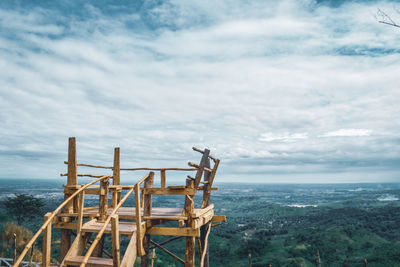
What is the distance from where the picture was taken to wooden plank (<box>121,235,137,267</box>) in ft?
20.6

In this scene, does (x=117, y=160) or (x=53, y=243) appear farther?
(x=53, y=243)

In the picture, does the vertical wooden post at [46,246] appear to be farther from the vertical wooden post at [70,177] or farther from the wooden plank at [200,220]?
the wooden plank at [200,220]

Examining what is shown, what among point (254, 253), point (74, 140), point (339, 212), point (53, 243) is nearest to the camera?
point (74, 140)

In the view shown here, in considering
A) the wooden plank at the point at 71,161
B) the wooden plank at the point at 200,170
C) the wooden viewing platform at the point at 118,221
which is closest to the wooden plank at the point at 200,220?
the wooden viewing platform at the point at 118,221

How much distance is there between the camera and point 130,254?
21.4ft

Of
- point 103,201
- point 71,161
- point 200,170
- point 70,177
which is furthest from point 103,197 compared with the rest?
point 200,170

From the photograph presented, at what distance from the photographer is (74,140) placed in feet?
29.3

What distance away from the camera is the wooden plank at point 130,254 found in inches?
247

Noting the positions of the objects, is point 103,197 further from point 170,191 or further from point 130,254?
point 130,254

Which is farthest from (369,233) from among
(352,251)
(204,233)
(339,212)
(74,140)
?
Answer: (74,140)

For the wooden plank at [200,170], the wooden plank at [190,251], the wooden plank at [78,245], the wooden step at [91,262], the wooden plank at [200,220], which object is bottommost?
the wooden plank at [190,251]

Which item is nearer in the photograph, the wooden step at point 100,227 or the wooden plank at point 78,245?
the wooden plank at point 78,245

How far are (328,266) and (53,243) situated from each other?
34.9 m

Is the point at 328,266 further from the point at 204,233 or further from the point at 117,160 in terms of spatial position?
the point at 117,160
